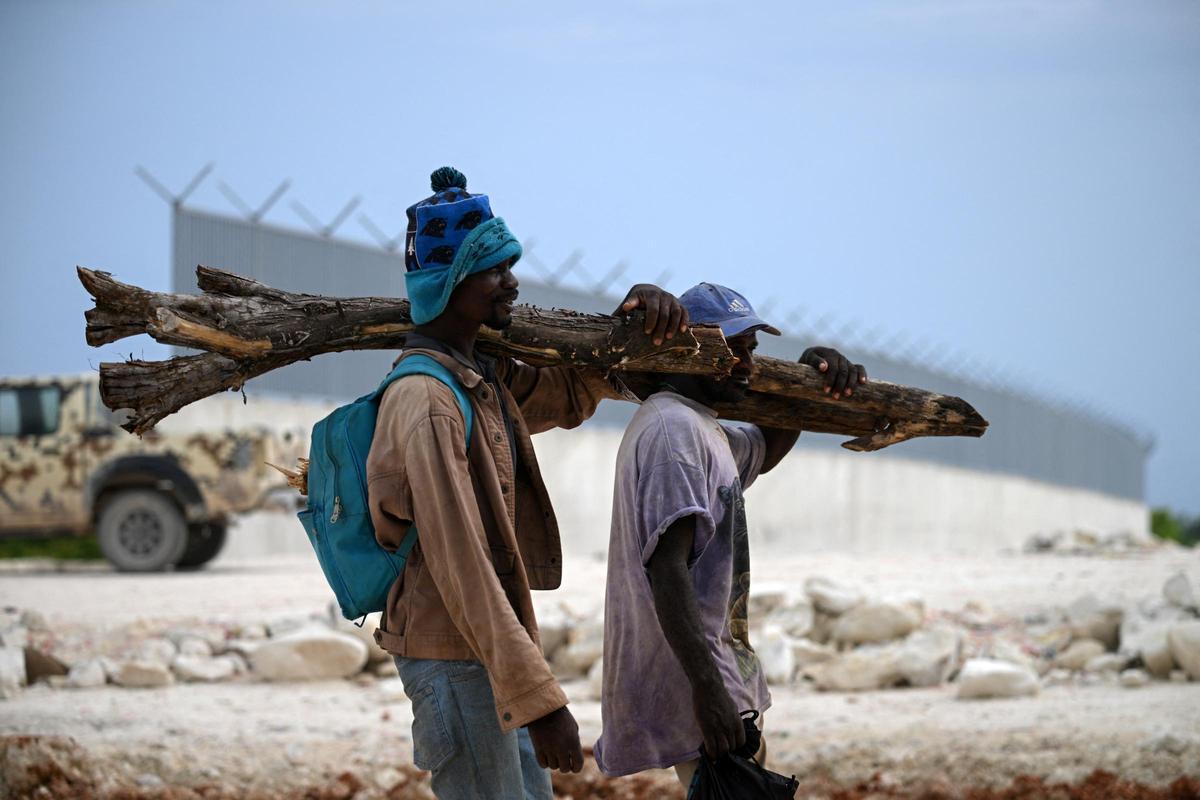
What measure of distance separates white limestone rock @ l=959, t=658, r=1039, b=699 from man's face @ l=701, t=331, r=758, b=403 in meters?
5.29

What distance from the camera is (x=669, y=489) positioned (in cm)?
331

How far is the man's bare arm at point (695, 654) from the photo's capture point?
3.20 metres

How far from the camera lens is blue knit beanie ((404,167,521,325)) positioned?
3.16m

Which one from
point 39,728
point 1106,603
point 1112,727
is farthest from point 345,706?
point 1106,603

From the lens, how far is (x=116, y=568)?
14500mm

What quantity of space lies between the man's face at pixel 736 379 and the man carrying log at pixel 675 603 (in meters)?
0.10

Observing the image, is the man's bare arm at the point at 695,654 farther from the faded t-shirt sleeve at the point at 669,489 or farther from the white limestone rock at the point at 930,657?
the white limestone rock at the point at 930,657

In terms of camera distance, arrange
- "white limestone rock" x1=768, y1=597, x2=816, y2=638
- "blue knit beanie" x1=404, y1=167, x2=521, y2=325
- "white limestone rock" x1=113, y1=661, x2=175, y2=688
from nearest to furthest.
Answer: "blue knit beanie" x1=404, y1=167, x2=521, y2=325 → "white limestone rock" x1=113, y1=661, x2=175, y2=688 → "white limestone rock" x1=768, y1=597, x2=816, y2=638

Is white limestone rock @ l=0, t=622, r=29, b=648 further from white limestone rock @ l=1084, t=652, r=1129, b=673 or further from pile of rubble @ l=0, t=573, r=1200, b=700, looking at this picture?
white limestone rock @ l=1084, t=652, r=1129, b=673

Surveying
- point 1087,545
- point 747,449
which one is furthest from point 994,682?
point 1087,545

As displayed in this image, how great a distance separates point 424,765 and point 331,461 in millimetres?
731

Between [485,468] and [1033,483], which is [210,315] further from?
[1033,483]

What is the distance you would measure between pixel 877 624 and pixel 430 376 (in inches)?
280

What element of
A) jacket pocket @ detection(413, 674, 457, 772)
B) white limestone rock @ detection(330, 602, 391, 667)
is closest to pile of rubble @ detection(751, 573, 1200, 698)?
white limestone rock @ detection(330, 602, 391, 667)
